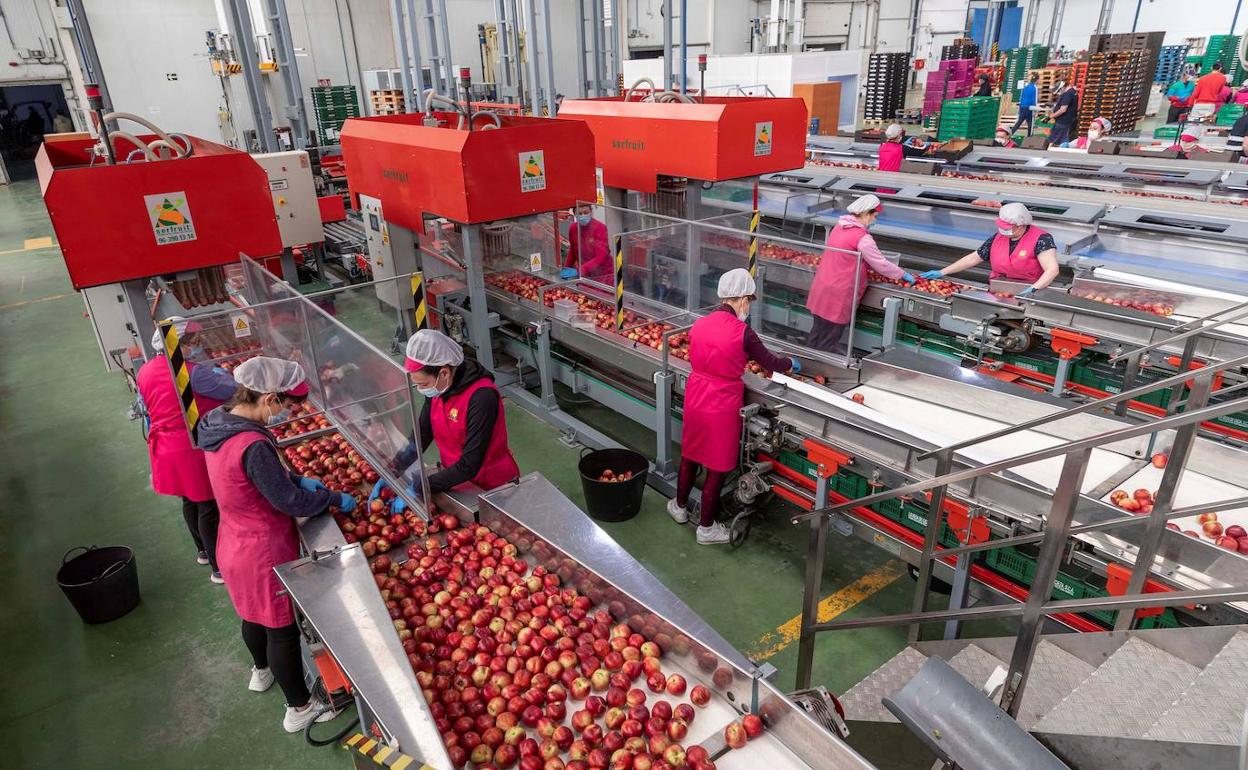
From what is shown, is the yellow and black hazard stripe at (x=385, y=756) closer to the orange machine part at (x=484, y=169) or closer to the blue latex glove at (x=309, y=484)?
the blue latex glove at (x=309, y=484)

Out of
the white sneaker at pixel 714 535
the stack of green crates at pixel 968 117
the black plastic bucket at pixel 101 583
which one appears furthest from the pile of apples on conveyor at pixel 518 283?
the stack of green crates at pixel 968 117

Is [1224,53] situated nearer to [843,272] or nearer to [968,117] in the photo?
[968,117]

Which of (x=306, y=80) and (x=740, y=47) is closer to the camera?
(x=306, y=80)

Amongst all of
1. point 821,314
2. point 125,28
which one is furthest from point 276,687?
point 125,28

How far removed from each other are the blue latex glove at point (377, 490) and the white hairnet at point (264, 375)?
726mm

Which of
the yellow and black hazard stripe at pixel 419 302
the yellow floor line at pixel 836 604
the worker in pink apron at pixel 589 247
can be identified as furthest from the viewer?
the worker in pink apron at pixel 589 247

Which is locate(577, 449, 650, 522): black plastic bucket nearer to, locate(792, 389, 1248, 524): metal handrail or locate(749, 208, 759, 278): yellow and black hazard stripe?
locate(749, 208, 759, 278): yellow and black hazard stripe

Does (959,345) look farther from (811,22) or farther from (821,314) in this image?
(811,22)

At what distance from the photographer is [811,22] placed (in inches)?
1026

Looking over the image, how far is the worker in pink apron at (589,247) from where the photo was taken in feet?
25.2

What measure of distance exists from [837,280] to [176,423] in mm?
5116

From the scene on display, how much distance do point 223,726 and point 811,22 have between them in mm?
28049

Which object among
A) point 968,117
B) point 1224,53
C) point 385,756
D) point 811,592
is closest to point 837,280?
point 811,592

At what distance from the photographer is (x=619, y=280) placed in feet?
20.3
